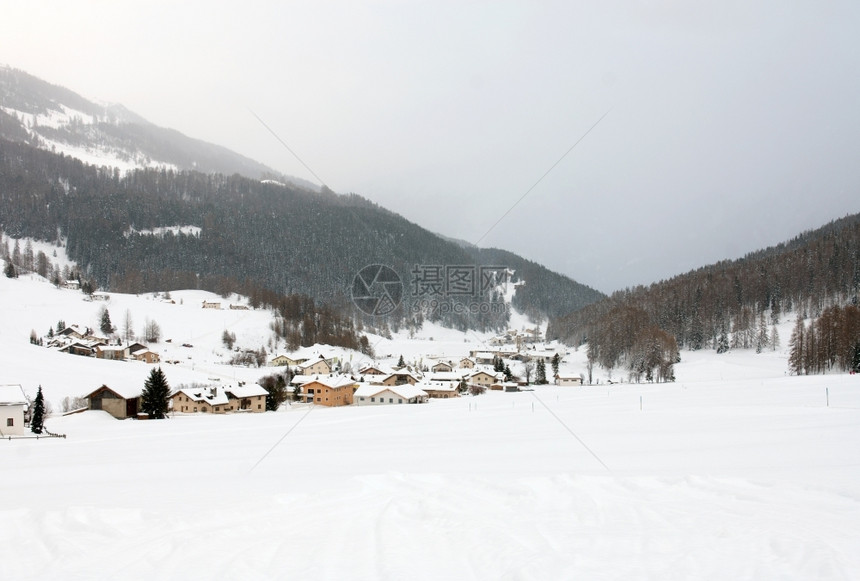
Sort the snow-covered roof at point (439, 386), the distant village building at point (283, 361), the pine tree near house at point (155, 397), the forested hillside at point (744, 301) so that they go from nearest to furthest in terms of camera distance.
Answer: the pine tree near house at point (155, 397), the snow-covered roof at point (439, 386), the distant village building at point (283, 361), the forested hillside at point (744, 301)

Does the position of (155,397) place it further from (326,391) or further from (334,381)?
(334,381)

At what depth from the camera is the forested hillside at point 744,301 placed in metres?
68.7

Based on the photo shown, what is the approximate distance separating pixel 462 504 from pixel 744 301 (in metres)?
87.5

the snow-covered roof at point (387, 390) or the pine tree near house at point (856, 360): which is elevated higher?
the pine tree near house at point (856, 360)

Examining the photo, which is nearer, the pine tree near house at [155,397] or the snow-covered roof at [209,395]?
the pine tree near house at [155,397]

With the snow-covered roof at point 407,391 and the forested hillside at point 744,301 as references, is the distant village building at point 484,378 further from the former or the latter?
the forested hillside at point 744,301

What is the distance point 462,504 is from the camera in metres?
6.39

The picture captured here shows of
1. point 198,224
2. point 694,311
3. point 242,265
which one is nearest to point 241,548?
point 694,311

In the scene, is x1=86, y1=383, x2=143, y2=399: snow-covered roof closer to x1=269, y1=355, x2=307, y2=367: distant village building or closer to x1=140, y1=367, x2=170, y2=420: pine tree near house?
x1=140, y1=367, x2=170, y2=420: pine tree near house

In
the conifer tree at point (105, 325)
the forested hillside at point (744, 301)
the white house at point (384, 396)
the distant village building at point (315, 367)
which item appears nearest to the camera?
the white house at point (384, 396)

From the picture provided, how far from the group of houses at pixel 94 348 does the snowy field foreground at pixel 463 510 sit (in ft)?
162

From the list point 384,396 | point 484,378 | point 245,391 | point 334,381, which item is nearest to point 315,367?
point 334,381

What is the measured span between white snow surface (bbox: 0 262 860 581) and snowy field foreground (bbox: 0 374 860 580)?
0.03 meters

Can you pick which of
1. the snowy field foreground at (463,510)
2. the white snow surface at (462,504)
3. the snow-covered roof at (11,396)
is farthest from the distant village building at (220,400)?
the snowy field foreground at (463,510)
